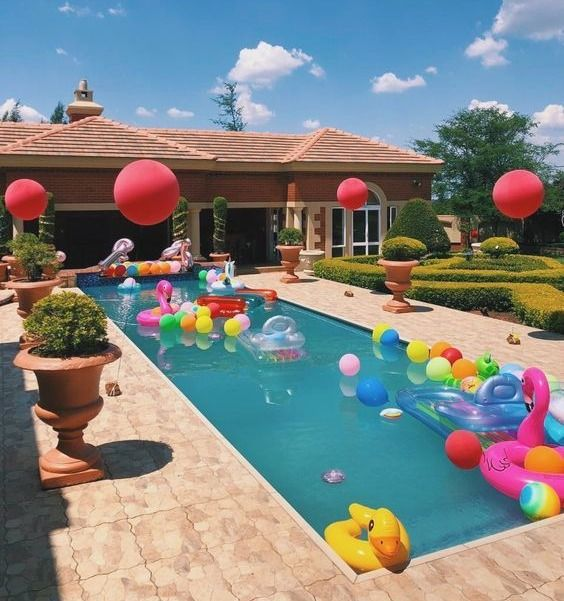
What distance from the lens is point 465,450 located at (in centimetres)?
641

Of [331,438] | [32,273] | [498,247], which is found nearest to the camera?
[331,438]

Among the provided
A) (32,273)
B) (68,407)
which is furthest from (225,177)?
(68,407)

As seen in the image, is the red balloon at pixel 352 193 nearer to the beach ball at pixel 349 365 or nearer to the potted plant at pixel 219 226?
the potted plant at pixel 219 226

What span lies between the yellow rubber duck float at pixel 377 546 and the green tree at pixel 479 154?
126 ft

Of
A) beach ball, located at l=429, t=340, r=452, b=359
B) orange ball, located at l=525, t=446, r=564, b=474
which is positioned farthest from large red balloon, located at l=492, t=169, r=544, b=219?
orange ball, located at l=525, t=446, r=564, b=474

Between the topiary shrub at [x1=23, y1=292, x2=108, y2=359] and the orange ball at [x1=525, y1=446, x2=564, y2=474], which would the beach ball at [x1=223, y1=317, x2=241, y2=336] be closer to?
the topiary shrub at [x1=23, y1=292, x2=108, y2=359]

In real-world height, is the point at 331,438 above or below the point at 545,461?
below

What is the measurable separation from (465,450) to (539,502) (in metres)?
1.08

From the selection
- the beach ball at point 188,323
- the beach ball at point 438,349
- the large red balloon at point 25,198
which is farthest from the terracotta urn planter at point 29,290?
the beach ball at point 438,349

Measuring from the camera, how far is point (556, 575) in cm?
436

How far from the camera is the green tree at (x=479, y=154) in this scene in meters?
41.9

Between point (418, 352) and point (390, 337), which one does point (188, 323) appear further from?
point (418, 352)

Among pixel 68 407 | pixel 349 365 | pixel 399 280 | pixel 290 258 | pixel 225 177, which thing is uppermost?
pixel 225 177

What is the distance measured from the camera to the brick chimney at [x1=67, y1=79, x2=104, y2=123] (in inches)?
1094
